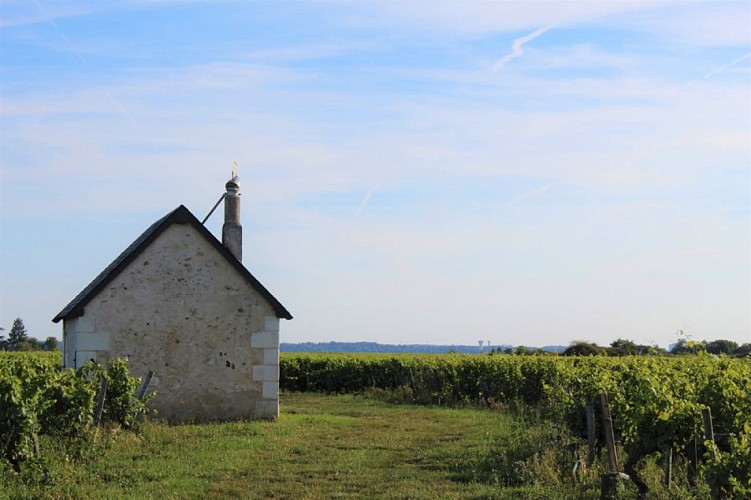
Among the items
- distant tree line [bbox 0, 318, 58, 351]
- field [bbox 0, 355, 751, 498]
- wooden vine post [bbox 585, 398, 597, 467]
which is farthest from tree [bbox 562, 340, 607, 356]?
distant tree line [bbox 0, 318, 58, 351]

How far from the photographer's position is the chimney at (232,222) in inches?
780

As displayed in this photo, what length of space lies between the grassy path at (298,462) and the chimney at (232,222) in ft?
14.1

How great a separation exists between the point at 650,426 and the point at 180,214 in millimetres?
11575

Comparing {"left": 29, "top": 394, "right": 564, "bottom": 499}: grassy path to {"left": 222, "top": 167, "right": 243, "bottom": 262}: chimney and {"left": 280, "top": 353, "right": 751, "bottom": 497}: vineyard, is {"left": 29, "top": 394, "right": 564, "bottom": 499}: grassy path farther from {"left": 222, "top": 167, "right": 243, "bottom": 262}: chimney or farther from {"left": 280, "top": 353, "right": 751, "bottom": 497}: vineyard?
{"left": 222, "top": 167, "right": 243, "bottom": 262}: chimney

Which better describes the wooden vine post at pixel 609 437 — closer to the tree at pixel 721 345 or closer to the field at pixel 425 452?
the field at pixel 425 452

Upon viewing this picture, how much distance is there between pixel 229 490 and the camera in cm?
1116

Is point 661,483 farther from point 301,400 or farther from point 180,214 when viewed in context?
point 301,400

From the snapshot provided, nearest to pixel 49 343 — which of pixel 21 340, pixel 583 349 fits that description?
pixel 21 340

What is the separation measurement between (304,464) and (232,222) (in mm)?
8354

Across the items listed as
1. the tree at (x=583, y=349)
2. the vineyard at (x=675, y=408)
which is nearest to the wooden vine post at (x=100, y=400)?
the vineyard at (x=675, y=408)

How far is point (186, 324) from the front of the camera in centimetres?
1819

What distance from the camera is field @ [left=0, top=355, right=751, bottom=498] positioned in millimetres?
10461

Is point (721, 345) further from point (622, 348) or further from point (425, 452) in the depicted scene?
point (425, 452)

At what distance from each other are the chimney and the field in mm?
4392
